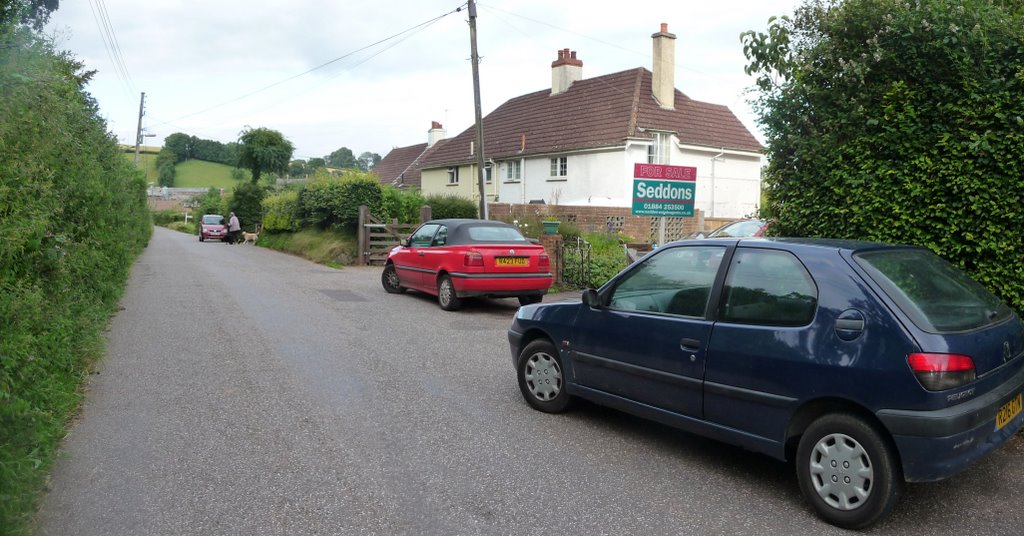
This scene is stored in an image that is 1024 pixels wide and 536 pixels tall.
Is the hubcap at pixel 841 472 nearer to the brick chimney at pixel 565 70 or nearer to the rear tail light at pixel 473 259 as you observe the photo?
the rear tail light at pixel 473 259

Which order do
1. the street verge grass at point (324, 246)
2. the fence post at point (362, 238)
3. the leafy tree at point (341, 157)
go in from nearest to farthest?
the fence post at point (362, 238), the street verge grass at point (324, 246), the leafy tree at point (341, 157)

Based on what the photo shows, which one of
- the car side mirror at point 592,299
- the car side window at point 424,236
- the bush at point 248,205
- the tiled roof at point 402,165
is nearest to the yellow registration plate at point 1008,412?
the car side mirror at point 592,299

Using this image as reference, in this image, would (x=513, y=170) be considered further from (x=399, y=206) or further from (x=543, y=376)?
(x=543, y=376)

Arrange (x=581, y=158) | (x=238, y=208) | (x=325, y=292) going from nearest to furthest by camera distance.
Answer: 1. (x=325, y=292)
2. (x=581, y=158)
3. (x=238, y=208)

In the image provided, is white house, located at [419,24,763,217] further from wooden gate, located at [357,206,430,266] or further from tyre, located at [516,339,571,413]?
tyre, located at [516,339,571,413]

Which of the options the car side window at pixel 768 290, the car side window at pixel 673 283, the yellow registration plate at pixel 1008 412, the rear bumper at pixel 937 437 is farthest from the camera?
the car side window at pixel 673 283

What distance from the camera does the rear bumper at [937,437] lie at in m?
3.77

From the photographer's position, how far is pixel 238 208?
4275 cm

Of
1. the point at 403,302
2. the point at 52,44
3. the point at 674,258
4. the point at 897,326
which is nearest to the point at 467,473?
the point at 674,258

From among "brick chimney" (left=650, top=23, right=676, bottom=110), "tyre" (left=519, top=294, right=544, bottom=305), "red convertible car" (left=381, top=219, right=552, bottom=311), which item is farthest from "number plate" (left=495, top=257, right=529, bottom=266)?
"brick chimney" (left=650, top=23, right=676, bottom=110)

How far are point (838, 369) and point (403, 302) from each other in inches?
404

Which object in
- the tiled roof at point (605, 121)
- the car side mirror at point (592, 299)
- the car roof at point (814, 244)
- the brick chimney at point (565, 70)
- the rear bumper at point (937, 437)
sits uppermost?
the brick chimney at point (565, 70)

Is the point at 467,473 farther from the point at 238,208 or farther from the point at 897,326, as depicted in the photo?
the point at 238,208

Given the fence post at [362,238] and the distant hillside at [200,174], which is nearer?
the fence post at [362,238]
